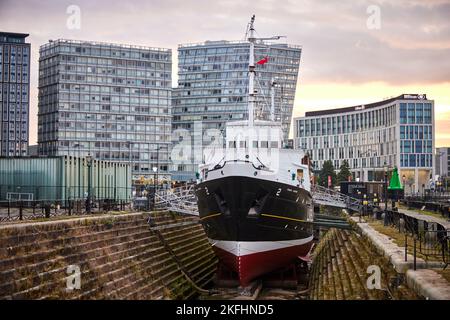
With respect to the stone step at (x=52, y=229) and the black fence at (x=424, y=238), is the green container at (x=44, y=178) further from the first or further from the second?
the black fence at (x=424, y=238)

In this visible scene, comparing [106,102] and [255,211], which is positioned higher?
[106,102]

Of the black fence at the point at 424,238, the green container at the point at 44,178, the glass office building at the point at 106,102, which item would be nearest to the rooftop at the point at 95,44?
the glass office building at the point at 106,102

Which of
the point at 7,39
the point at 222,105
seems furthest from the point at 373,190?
the point at 7,39

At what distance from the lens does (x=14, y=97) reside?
168m

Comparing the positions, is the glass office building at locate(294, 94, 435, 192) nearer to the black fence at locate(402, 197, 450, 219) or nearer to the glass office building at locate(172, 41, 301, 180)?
the glass office building at locate(172, 41, 301, 180)

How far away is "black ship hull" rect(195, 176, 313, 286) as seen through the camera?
2908 cm

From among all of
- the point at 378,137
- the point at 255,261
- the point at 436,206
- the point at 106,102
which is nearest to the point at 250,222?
the point at 255,261

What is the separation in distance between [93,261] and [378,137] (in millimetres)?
138177

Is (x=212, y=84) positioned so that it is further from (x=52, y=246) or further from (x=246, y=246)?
(x=52, y=246)

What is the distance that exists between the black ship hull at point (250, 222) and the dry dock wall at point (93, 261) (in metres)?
3.36

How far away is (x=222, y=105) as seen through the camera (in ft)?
451

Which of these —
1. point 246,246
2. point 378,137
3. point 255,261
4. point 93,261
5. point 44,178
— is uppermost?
point 378,137

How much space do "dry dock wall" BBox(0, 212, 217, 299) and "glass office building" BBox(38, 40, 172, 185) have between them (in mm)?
83612

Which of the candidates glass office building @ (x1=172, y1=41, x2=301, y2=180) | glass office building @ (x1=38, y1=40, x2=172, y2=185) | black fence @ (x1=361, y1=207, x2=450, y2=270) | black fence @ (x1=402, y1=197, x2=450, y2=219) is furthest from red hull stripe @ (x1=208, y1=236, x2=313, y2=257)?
glass office building @ (x1=172, y1=41, x2=301, y2=180)
